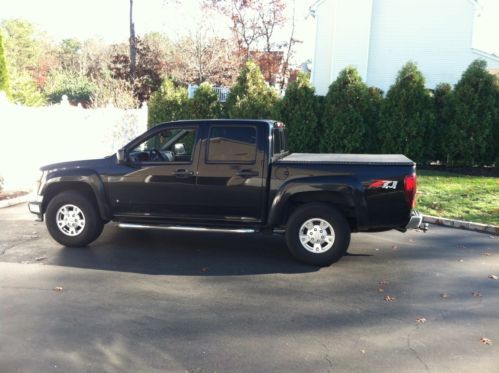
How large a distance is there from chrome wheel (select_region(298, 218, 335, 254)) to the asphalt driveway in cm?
28

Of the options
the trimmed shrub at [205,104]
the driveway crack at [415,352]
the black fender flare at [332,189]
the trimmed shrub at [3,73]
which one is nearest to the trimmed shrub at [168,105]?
the trimmed shrub at [205,104]

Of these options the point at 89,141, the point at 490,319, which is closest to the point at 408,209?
the point at 490,319

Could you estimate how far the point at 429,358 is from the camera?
419 centimetres

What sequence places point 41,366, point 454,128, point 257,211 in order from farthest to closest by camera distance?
point 454,128 < point 257,211 < point 41,366

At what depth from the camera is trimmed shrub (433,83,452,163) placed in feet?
51.0

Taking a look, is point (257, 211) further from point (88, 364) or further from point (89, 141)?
point (89, 141)

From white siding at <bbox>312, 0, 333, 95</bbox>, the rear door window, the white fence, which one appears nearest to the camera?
the rear door window

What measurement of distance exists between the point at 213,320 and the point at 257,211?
92.2 inches

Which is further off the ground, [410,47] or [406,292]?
[410,47]

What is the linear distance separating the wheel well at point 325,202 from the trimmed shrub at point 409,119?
9322 mm

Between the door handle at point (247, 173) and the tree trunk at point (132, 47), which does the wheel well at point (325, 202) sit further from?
the tree trunk at point (132, 47)

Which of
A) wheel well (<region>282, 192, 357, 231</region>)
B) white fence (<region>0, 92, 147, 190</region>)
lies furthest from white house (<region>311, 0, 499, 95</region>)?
wheel well (<region>282, 192, 357, 231</region>)

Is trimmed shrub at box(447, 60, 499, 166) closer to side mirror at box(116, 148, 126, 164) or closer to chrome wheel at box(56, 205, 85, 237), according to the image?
side mirror at box(116, 148, 126, 164)

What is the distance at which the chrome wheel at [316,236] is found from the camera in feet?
22.2
